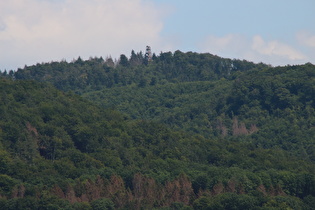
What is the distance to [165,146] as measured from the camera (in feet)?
331

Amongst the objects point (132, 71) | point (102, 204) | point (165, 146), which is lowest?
point (102, 204)

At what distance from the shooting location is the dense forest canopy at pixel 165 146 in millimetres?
78188

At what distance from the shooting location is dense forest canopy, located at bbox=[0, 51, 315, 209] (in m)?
78.2

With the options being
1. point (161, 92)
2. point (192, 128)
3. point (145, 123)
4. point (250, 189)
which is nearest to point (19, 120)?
point (145, 123)

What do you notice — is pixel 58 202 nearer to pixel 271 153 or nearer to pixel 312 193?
pixel 312 193

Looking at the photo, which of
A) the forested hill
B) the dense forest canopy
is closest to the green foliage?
the dense forest canopy

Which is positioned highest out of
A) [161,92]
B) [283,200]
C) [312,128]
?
[161,92]

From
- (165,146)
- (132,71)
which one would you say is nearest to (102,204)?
(165,146)

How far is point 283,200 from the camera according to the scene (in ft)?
257

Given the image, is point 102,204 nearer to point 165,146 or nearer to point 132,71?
point 165,146

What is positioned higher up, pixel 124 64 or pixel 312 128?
pixel 124 64

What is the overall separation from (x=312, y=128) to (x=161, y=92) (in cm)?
4786

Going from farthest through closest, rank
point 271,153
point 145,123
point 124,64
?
point 124,64 < point 145,123 < point 271,153

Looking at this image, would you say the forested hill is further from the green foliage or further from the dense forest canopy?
the green foliage
